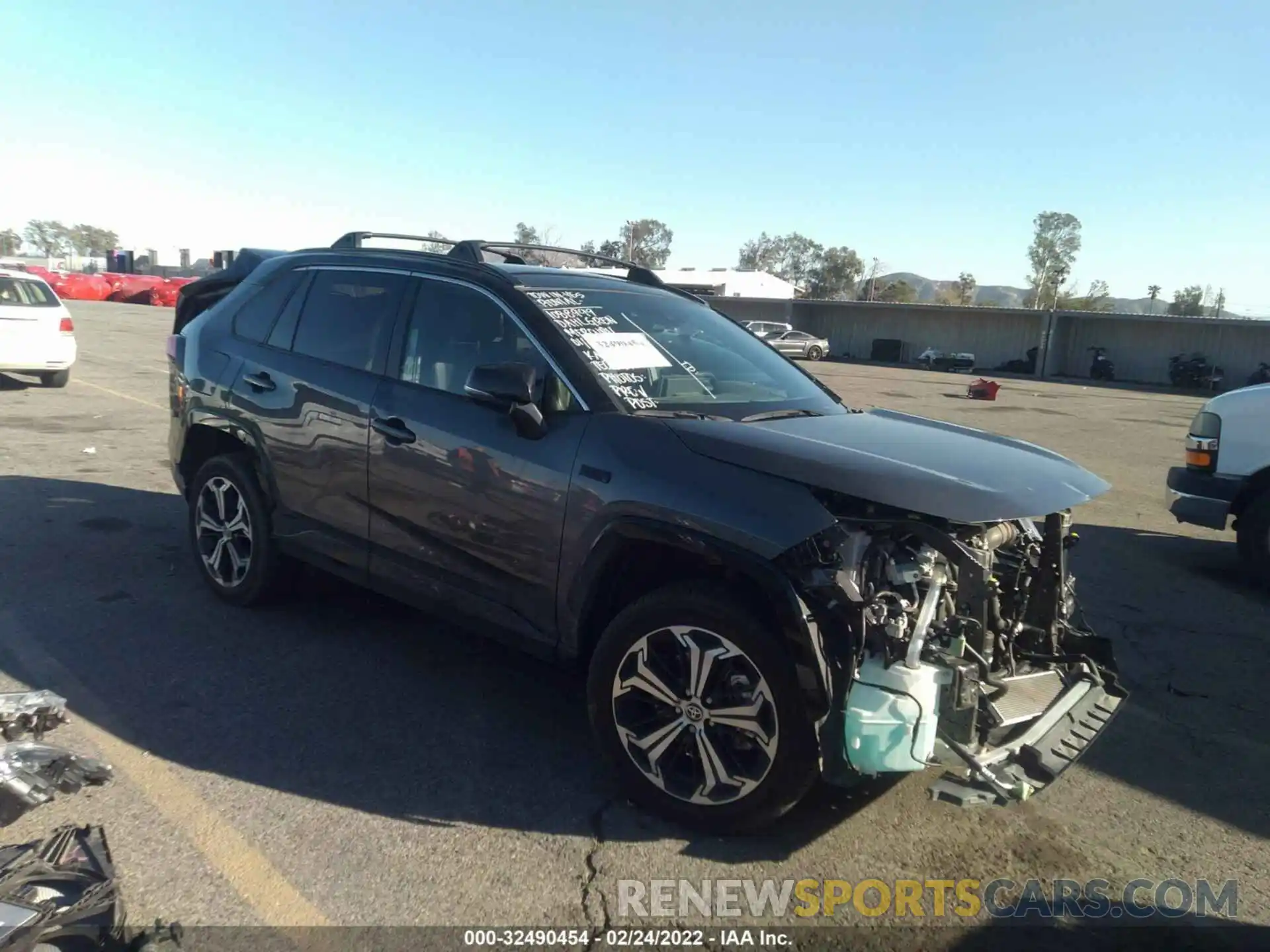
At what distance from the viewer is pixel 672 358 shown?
4.27m

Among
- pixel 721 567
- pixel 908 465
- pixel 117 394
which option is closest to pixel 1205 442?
pixel 908 465

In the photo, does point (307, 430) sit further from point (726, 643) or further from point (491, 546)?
point (726, 643)

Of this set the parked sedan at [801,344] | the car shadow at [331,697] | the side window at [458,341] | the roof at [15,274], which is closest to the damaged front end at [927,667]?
the car shadow at [331,697]

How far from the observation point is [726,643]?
3.25 m

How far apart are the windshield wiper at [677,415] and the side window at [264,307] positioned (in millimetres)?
2506

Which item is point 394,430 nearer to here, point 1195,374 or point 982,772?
point 982,772

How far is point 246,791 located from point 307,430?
1853 millimetres

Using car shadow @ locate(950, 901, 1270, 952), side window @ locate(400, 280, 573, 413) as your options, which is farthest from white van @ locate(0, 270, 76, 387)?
car shadow @ locate(950, 901, 1270, 952)

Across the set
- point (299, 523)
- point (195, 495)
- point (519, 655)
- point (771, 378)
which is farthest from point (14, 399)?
point (771, 378)

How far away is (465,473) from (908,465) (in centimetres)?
178

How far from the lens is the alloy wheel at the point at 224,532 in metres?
5.27

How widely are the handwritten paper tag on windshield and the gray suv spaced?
0.01m

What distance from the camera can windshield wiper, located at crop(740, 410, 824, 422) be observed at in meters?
3.92

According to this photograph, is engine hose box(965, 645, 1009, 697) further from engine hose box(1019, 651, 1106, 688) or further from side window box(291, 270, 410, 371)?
side window box(291, 270, 410, 371)
